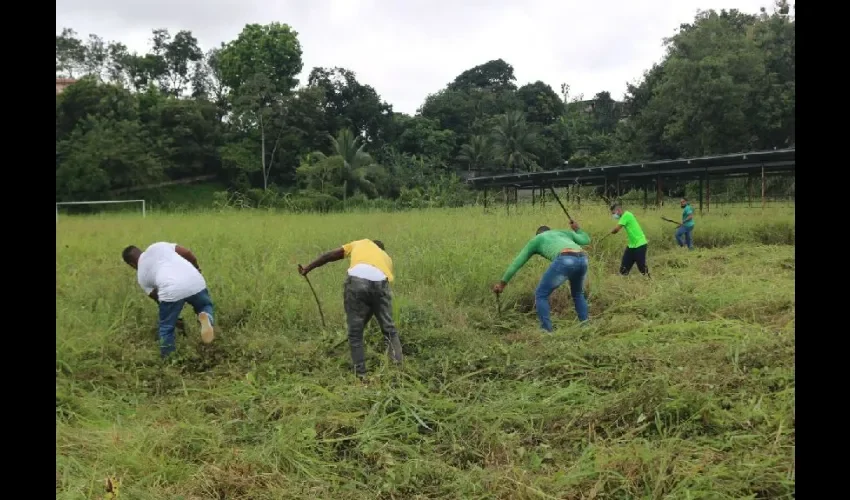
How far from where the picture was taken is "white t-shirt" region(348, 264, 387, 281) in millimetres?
4078

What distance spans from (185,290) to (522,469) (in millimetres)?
3146

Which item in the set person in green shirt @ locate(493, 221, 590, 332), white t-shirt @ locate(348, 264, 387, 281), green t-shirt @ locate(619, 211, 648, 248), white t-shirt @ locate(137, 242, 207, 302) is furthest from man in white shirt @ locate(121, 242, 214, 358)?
green t-shirt @ locate(619, 211, 648, 248)

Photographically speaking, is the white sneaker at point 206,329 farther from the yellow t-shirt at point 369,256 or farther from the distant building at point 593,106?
the distant building at point 593,106

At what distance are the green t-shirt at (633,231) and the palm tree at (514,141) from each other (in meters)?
22.5

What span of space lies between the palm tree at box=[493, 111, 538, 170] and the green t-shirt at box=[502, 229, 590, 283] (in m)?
24.9

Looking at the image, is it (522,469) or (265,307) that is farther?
(265,307)

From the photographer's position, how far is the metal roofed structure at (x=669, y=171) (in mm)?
9453

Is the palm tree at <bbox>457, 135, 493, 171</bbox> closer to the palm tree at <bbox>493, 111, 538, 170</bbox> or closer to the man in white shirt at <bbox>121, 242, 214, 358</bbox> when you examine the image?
the palm tree at <bbox>493, 111, 538, 170</bbox>

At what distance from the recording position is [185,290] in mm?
4508

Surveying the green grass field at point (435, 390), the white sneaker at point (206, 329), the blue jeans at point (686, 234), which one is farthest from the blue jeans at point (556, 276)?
the blue jeans at point (686, 234)

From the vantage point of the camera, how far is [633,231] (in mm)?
7500

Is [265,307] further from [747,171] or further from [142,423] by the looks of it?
[747,171]

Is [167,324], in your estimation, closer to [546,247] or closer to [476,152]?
[546,247]
